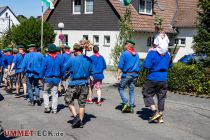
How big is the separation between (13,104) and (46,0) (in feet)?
44.2

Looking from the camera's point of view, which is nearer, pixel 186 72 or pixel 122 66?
pixel 122 66

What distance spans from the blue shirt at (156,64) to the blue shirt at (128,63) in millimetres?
1056

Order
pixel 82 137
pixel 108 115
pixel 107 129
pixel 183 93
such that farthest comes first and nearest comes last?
pixel 183 93
pixel 108 115
pixel 107 129
pixel 82 137

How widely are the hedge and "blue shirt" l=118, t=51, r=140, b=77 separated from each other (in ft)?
15.6

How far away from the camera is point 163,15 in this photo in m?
30.6

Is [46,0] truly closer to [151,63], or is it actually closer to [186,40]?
[186,40]

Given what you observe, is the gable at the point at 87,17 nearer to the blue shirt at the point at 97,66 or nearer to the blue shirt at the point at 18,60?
the blue shirt at the point at 18,60

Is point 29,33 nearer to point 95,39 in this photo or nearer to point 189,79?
point 95,39

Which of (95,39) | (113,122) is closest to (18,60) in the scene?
(113,122)

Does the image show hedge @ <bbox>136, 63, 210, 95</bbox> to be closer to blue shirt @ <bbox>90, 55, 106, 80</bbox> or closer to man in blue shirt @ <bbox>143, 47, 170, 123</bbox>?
blue shirt @ <bbox>90, 55, 106, 80</bbox>

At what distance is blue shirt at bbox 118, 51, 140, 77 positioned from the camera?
10.1 metres

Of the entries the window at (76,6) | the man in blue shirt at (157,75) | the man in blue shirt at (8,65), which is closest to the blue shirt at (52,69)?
the man in blue shirt at (157,75)

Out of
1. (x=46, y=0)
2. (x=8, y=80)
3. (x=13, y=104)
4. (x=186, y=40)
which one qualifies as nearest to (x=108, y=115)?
(x=13, y=104)

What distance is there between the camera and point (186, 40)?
98.4 feet
